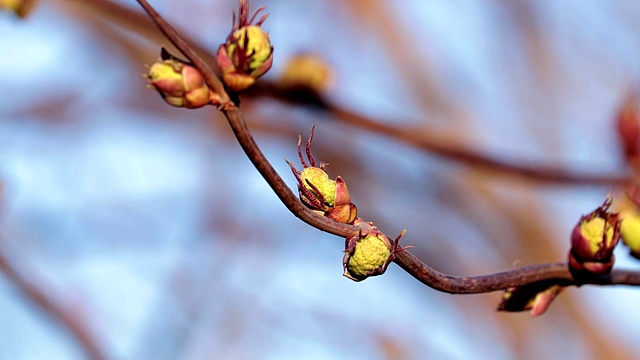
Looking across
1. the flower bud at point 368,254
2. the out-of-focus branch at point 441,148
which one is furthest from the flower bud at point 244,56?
the out-of-focus branch at point 441,148

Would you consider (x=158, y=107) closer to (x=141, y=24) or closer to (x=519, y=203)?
(x=519, y=203)

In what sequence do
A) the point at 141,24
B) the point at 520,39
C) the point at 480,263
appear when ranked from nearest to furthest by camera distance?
the point at 141,24, the point at 480,263, the point at 520,39

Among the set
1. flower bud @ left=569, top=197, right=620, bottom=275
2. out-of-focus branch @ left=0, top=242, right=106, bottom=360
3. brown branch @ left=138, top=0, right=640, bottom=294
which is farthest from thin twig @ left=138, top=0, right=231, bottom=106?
out-of-focus branch @ left=0, top=242, right=106, bottom=360

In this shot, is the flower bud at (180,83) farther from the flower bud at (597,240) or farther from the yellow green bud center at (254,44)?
the flower bud at (597,240)

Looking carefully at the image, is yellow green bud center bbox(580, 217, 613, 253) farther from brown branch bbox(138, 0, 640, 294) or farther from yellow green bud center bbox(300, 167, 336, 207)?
yellow green bud center bbox(300, 167, 336, 207)

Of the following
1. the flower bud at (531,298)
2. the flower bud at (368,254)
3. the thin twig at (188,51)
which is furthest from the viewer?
the flower bud at (531,298)

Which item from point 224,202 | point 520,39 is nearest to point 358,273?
point 224,202

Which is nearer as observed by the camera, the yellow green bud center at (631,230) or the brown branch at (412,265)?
the brown branch at (412,265)
